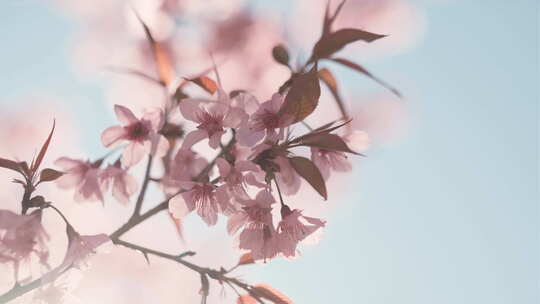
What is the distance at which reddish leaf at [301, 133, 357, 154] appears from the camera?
60 centimetres

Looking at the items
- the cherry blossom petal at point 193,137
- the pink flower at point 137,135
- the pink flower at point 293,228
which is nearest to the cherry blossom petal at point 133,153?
the pink flower at point 137,135

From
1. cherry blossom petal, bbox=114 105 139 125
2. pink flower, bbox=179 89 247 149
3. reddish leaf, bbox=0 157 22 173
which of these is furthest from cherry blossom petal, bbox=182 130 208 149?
reddish leaf, bbox=0 157 22 173

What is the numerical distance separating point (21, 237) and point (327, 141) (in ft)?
1.27

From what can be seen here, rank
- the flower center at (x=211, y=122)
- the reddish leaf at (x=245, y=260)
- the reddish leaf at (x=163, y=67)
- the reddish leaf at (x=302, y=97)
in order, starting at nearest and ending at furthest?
the reddish leaf at (x=302, y=97) < the flower center at (x=211, y=122) < the reddish leaf at (x=245, y=260) < the reddish leaf at (x=163, y=67)

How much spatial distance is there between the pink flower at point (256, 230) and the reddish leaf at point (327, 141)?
10cm

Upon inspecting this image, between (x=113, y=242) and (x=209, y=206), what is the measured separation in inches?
5.1

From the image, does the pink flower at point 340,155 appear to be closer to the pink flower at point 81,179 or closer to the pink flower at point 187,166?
the pink flower at point 187,166

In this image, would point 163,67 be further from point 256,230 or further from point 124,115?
point 256,230

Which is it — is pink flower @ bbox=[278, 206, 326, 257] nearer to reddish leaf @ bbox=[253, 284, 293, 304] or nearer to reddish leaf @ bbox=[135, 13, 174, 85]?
reddish leaf @ bbox=[253, 284, 293, 304]

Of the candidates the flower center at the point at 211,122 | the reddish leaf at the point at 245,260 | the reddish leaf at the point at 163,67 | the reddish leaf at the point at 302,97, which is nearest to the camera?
the reddish leaf at the point at 302,97

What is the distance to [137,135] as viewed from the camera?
74cm

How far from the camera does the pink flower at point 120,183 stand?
78cm

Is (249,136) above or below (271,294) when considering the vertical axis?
above

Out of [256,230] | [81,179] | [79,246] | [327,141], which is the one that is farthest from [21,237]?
[327,141]
